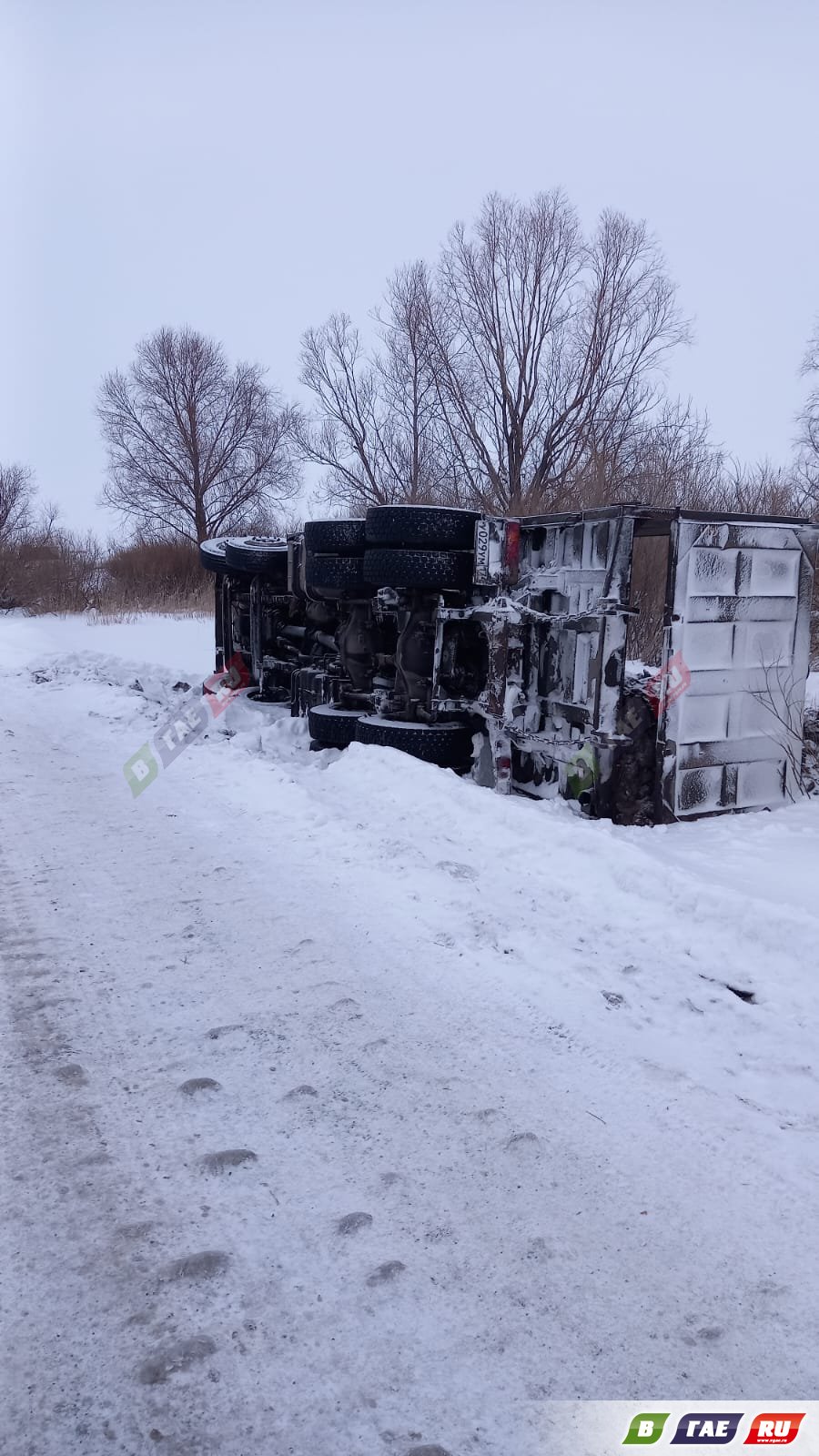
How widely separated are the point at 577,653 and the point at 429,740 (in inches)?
47.8

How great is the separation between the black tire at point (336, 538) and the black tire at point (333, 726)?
1325 mm

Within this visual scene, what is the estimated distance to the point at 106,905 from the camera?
4379 mm

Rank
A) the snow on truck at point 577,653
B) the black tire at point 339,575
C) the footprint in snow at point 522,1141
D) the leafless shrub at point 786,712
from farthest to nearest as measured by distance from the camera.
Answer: the black tire at point 339,575 → the leafless shrub at point 786,712 → the snow on truck at point 577,653 → the footprint in snow at point 522,1141

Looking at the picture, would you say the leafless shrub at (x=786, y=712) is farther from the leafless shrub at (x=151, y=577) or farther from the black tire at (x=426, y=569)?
the leafless shrub at (x=151, y=577)

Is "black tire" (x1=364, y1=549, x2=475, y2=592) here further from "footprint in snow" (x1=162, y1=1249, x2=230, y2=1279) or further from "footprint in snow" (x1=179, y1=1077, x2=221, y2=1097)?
"footprint in snow" (x1=162, y1=1249, x2=230, y2=1279)

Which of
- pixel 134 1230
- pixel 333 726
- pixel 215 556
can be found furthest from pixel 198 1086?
pixel 215 556

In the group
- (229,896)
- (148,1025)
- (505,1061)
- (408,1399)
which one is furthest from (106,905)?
(408,1399)

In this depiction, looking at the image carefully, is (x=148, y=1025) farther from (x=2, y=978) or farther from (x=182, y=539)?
(x=182, y=539)

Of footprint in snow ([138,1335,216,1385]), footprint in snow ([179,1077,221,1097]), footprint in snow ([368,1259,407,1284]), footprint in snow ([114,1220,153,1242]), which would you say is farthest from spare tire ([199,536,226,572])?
footprint in snow ([138,1335,216,1385])

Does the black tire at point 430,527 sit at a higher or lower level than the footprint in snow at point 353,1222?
higher

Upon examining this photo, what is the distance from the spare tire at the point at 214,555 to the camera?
35.6ft

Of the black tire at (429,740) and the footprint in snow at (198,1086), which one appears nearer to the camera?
the footprint in snow at (198,1086)

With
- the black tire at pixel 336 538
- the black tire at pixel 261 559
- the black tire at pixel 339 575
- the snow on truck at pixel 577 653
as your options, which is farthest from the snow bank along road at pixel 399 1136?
the black tire at pixel 261 559

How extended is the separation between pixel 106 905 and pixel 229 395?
111 feet
